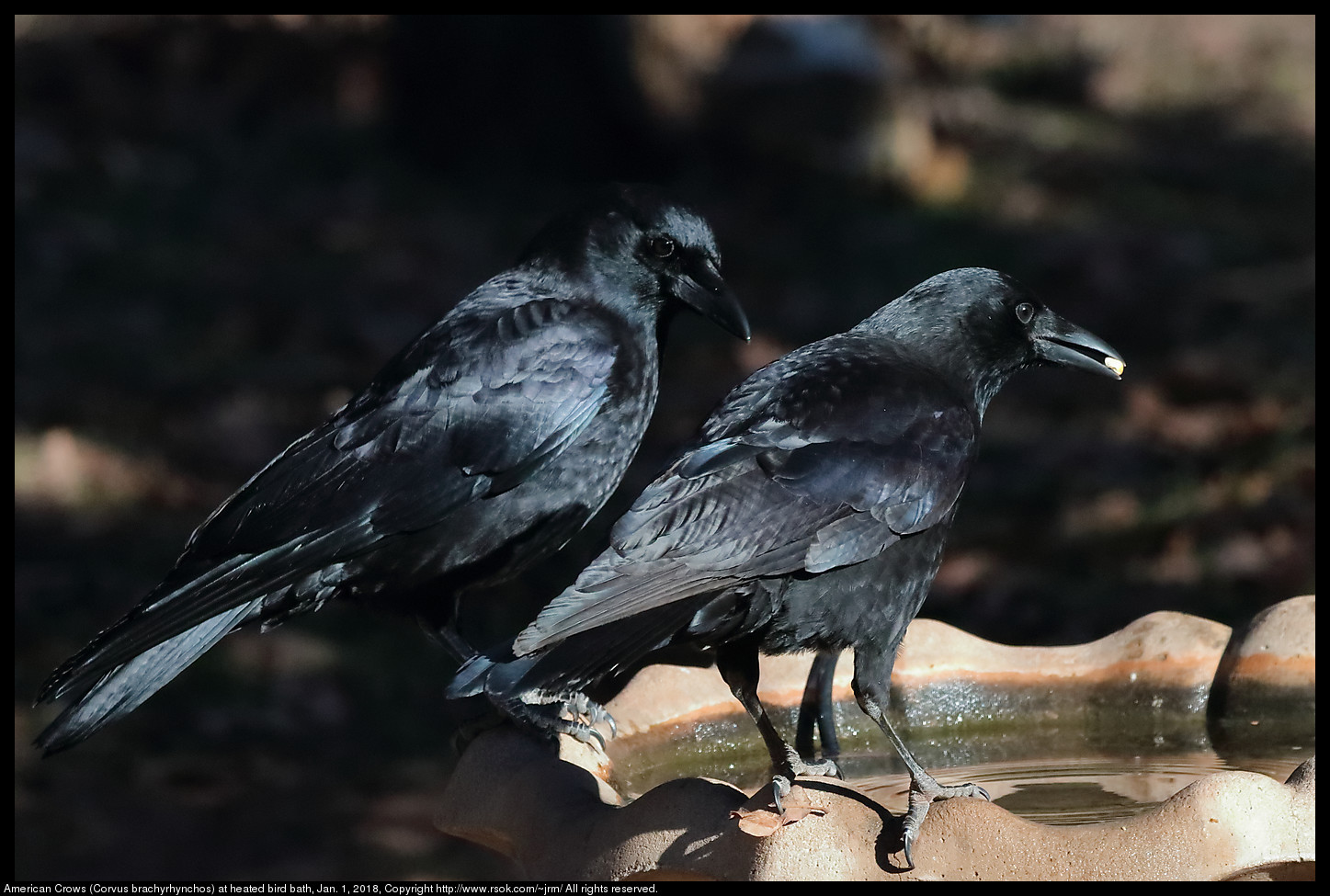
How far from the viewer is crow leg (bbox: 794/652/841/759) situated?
13.2 feet

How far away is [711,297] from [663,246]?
0.79 ft

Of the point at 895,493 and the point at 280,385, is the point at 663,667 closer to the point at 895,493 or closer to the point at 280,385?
the point at 895,493

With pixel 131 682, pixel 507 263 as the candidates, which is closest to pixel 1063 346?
pixel 131 682

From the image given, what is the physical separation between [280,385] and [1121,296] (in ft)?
16.5

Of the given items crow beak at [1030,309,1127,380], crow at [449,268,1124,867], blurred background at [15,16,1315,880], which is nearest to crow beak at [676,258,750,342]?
crow at [449,268,1124,867]

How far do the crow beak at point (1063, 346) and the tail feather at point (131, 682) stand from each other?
2223 millimetres

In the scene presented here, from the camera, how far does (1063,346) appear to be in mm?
4121

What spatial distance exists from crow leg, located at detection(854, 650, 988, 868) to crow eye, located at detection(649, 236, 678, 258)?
5.02 feet

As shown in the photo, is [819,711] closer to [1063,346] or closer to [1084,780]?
[1084,780]

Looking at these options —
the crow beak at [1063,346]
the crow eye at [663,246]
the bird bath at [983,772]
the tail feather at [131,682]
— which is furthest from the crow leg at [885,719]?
the tail feather at [131,682]

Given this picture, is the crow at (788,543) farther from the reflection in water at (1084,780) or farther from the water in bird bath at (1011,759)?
the reflection in water at (1084,780)

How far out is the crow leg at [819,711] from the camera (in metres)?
4.02

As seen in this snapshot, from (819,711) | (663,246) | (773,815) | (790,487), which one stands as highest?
(663,246)

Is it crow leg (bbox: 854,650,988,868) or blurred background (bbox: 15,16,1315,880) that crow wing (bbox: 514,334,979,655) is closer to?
crow leg (bbox: 854,650,988,868)
